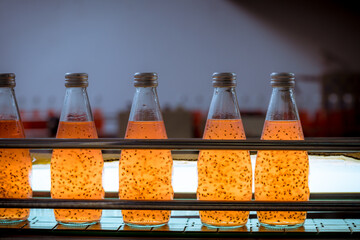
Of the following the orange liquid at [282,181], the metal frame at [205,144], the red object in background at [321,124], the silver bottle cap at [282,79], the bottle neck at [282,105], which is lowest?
the red object in background at [321,124]

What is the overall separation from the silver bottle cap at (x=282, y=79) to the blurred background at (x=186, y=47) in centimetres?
415

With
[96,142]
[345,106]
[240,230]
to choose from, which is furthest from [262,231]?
[345,106]

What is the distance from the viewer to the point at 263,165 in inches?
23.8

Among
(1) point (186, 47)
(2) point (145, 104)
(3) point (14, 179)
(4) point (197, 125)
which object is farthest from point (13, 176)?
(1) point (186, 47)

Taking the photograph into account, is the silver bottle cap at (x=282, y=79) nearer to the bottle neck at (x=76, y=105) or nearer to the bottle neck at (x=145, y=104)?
the bottle neck at (x=145, y=104)

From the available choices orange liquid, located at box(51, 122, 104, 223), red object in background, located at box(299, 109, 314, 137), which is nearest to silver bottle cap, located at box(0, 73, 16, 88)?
orange liquid, located at box(51, 122, 104, 223)

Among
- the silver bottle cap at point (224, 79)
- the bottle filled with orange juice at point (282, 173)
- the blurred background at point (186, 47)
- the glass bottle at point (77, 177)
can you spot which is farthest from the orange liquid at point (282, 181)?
the blurred background at point (186, 47)

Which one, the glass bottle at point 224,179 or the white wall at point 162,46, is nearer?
the glass bottle at point 224,179

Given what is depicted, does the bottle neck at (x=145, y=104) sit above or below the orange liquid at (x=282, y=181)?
above

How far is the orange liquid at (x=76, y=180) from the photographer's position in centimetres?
60

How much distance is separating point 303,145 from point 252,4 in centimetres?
464

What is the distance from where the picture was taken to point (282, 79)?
596mm

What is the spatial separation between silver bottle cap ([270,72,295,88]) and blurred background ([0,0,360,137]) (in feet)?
13.6

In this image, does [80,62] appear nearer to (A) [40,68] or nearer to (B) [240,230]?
(A) [40,68]
